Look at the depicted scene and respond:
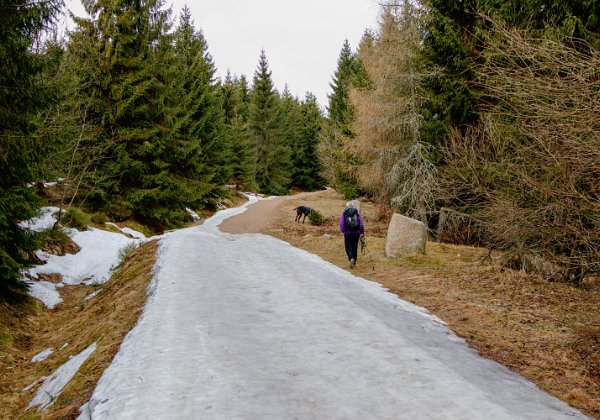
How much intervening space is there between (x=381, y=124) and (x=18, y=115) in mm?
13358

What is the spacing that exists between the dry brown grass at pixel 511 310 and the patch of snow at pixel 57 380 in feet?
17.0

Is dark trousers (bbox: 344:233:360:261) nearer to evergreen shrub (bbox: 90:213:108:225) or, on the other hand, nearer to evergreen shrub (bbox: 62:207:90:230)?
evergreen shrub (bbox: 62:207:90:230)

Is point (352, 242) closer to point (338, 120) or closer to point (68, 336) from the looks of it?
point (68, 336)

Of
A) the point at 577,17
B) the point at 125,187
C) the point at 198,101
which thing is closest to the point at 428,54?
the point at 577,17

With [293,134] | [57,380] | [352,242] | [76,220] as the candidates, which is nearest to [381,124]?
[352,242]

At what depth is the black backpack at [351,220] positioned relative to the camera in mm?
10516

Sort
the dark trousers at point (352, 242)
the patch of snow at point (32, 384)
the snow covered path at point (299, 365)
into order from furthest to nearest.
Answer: the dark trousers at point (352, 242)
the patch of snow at point (32, 384)
the snow covered path at point (299, 365)

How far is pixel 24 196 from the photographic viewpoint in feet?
29.4

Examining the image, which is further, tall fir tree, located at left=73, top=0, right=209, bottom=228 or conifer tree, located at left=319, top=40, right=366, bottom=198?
conifer tree, located at left=319, top=40, right=366, bottom=198

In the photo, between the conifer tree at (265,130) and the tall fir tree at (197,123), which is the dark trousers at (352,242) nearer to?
the tall fir tree at (197,123)

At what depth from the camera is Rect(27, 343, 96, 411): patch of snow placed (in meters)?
4.48

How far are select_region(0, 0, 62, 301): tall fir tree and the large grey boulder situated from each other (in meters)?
9.46

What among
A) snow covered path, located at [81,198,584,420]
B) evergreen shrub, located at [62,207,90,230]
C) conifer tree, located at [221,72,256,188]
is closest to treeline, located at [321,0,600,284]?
snow covered path, located at [81,198,584,420]

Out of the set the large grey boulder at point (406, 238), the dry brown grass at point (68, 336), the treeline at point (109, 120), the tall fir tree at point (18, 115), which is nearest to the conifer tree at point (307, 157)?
the treeline at point (109, 120)
